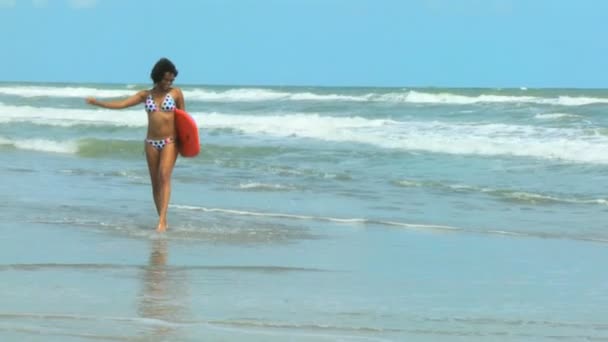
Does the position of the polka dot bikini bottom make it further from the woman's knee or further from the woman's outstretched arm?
the woman's outstretched arm

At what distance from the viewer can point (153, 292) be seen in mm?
5672

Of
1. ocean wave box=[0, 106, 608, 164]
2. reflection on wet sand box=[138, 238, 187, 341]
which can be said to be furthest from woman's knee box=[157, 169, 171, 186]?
ocean wave box=[0, 106, 608, 164]

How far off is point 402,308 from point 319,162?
1167 cm

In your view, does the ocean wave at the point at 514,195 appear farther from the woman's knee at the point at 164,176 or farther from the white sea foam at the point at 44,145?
the white sea foam at the point at 44,145

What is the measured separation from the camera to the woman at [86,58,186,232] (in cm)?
A: 834

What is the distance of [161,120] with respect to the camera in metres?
8.53

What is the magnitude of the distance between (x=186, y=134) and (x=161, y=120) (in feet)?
0.78

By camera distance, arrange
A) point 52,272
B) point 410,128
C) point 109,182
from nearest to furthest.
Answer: point 52,272 < point 109,182 < point 410,128

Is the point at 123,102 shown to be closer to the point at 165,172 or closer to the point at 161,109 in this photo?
the point at 161,109

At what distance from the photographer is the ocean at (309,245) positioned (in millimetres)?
5102

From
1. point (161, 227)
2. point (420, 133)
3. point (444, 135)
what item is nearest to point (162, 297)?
point (161, 227)

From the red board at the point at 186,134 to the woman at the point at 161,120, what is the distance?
0.05 m

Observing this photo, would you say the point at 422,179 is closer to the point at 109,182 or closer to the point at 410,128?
the point at 109,182

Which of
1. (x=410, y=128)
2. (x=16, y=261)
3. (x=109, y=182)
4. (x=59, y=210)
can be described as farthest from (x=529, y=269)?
(x=410, y=128)
